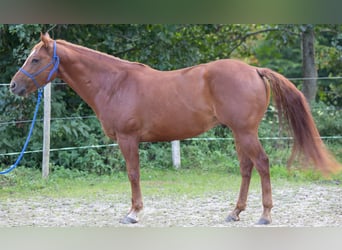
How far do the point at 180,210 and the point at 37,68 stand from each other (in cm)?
189

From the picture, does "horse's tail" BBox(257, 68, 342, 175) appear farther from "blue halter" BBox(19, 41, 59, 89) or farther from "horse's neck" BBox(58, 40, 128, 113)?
"blue halter" BBox(19, 41, 59, 89)

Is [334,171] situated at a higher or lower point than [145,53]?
lower

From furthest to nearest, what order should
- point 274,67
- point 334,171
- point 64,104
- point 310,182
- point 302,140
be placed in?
1. point 274,67
2. point 64,104
3. point 310,182
4. point 302,140
5. point 334,171

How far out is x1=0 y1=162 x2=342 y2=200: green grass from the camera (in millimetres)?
6070

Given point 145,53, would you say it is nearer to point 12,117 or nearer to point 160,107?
point 12,117

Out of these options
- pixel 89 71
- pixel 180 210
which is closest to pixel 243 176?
pixel 180 210

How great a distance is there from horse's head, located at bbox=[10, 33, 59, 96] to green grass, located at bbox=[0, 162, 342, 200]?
193cm

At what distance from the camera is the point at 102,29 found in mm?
8094

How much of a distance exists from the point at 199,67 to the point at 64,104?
13.9 feet

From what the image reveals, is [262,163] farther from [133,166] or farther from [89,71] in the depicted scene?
[89,71]

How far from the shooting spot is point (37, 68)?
4.20m

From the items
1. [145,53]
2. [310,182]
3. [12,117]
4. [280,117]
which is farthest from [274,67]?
[280,117]

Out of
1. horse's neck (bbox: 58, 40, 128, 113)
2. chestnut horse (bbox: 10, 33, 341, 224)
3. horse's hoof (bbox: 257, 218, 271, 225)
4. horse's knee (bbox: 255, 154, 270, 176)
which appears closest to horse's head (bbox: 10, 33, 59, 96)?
chestnut horse (bbox: 10, 33, 341, 224)

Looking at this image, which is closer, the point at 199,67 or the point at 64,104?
the point at 199,67
